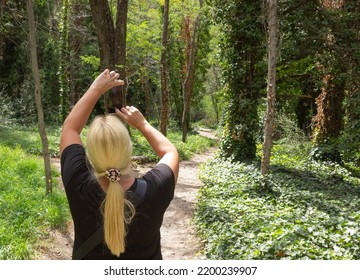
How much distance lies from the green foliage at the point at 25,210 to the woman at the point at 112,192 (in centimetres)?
337

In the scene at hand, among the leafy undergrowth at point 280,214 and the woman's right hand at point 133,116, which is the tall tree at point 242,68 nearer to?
the leafy undergrowth at point 280,214

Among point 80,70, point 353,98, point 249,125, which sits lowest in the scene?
point 249,125

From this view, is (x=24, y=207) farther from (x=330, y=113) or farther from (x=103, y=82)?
(x=330, y=113)

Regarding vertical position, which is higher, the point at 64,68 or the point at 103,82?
the point at 64,68

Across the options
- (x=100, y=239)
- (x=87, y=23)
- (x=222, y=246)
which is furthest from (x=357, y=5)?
(x=87, y=23)

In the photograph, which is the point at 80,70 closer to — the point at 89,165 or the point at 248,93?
the point at 248,93

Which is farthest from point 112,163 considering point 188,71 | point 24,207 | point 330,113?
point 188,71

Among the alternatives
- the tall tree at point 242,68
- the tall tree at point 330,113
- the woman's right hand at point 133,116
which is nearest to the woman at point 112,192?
the woman's right hand at point 133,116

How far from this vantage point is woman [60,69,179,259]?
1.76m

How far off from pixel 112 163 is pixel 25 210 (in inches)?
196

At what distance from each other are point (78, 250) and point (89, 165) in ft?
1.53

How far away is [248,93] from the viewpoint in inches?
484

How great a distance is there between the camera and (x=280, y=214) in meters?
6.21

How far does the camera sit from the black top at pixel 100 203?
1831 millimetres
